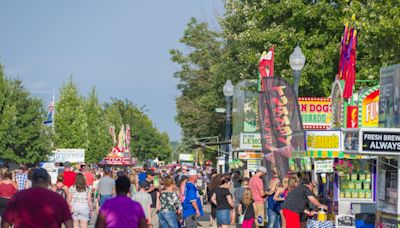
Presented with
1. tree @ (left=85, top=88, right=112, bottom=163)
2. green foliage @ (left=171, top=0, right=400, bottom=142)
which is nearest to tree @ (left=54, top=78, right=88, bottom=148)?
tree @ (left=85, top=88, right=112, bottom=163)

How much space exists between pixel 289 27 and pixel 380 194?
21558 millimetres

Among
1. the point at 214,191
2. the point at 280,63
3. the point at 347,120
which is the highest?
the point at 280,63

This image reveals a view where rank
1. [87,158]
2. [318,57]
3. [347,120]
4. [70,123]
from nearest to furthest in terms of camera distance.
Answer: [347,120], [318,57], [70,123], [87,158]

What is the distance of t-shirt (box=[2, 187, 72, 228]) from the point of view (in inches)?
399

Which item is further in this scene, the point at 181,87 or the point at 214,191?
the point at 181,87

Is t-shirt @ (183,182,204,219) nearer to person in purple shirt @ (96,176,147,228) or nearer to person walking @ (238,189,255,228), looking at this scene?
person walking @ (238,189,255,228)

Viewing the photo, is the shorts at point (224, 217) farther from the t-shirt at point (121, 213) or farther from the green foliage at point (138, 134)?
the green foliage at point (138, 134)

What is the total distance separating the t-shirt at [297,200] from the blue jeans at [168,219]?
7.34 feet

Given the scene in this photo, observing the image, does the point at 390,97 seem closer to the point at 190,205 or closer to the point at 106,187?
the point at 190,205

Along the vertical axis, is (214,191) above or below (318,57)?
below

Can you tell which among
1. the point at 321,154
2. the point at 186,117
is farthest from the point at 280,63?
the point at 186,117

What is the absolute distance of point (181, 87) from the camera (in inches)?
2844

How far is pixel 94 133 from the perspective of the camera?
333ft

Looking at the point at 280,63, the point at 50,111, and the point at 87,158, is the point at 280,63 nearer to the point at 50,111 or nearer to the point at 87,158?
the point at 50,111
